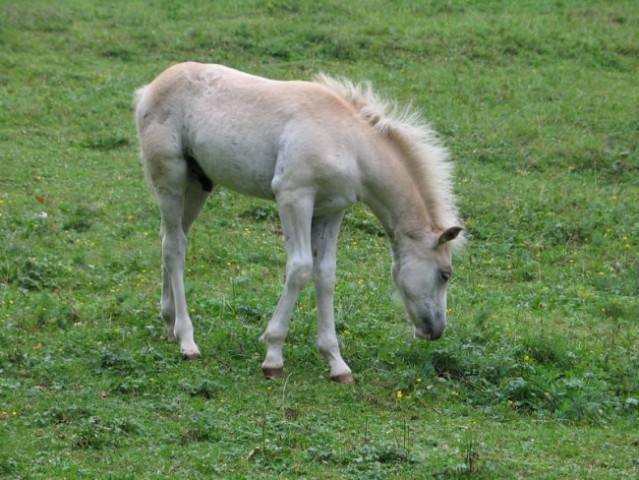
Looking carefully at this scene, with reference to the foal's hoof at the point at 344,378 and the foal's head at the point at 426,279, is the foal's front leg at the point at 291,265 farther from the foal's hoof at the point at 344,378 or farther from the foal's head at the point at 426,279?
the foal's head at the point at 426,279

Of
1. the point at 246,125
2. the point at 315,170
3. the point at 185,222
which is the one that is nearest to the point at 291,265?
the point at 315,170

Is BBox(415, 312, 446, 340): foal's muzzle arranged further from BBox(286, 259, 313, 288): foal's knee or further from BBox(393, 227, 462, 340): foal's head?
BBox(286, 259, 313, 288): foal's knee

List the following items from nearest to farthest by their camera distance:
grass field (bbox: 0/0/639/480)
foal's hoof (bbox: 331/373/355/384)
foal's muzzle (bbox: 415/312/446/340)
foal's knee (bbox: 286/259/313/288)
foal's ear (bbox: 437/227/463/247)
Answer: grass field (bbox: 0/0/639/480)
foal's ear (bbox: 437/227/463/247)
foal's knee (bbox: 286/259/313/288)
foal's hoof (bbox: 331/373/355/384)
foal's muzzle (bbox: 415/312/446/340)

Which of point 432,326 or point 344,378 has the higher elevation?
point 432,326

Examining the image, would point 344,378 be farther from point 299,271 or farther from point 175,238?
point 175,238

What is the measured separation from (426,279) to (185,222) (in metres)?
2.16

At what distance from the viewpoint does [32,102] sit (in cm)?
1523

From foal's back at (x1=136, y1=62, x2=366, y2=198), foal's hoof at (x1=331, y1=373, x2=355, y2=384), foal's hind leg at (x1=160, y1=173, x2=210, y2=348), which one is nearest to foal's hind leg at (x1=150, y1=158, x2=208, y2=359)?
foal's hind leg at (x1=160, y1=173, x2=210, y2=348)

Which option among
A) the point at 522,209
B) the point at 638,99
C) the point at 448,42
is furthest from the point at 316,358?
the point at 448,42

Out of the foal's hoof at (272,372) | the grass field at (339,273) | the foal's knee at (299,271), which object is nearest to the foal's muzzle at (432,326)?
the grass field at (339,273)

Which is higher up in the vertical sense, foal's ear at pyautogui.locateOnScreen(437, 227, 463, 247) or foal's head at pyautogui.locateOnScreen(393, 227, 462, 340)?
foal's ear at pyautogui.locateOnScreen(437, 227, 463, 247)

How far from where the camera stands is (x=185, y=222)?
8758 mm

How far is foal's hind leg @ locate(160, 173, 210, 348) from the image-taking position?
27.9 feet

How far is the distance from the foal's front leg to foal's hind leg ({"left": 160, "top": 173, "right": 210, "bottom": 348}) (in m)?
1.00
